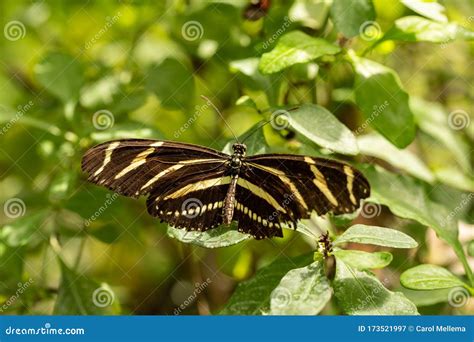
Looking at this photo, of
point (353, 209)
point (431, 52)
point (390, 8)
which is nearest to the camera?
point (353, 209)

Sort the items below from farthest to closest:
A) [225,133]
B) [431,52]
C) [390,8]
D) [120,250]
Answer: [431,52], [120,250], [225,133], [390,8]

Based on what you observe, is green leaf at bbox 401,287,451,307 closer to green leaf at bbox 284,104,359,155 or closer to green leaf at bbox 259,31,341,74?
green leaf at bbox 284,104,359,155

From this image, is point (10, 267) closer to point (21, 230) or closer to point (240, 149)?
point (21, 230)

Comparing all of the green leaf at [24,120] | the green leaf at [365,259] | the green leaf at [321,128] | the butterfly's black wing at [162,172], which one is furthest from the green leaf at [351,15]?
the green leaf at [24,120]

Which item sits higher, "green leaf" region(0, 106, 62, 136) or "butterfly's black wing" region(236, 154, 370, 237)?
"green leaf" region(0, 106, 62, 136)

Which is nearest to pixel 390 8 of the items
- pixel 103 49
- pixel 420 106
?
pixel 420 106

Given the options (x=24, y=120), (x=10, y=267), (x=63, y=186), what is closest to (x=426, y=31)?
(x=63, y=186)

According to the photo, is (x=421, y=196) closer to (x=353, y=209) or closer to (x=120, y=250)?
(x=353, y=209)

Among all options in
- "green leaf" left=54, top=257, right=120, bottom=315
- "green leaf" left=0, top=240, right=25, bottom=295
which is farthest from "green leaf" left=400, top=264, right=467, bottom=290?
"green leaf" left=0, top=240, right=25, bottom=295

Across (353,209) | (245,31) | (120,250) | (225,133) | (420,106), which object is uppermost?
(245,31)
